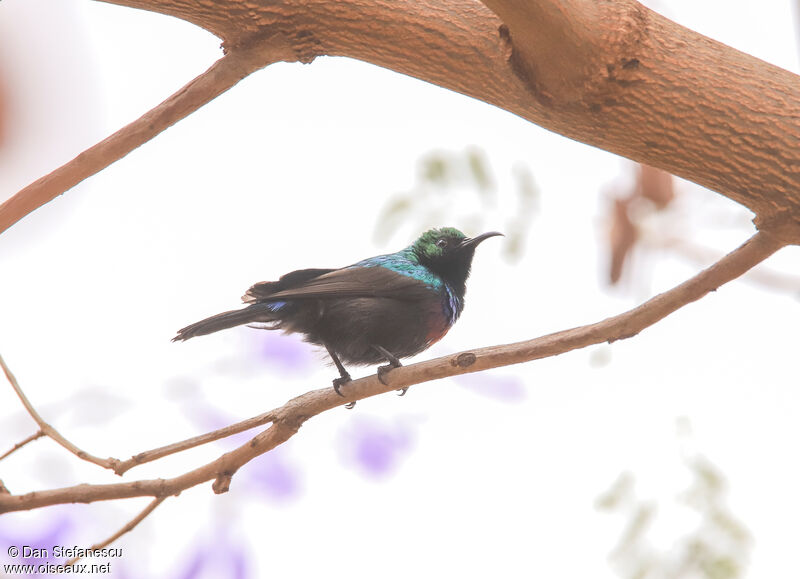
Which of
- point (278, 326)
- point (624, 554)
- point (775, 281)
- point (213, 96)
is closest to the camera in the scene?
point (213, 96)

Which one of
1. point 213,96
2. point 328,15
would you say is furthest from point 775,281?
point 213,96

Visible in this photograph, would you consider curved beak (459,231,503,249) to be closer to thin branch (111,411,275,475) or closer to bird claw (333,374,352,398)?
bird claw (333,374,352,398)

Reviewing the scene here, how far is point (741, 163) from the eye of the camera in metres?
2.18

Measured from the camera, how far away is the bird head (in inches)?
161

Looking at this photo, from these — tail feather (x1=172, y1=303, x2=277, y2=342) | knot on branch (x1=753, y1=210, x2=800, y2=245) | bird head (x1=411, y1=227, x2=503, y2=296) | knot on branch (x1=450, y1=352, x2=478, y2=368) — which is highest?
bird head (x1=411, y1=227, x2=503, y2=296)

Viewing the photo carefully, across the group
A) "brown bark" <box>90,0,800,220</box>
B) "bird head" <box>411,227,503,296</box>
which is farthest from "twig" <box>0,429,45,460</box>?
"bird head" <box>411,227,503,296</box>

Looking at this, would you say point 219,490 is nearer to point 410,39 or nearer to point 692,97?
point 410,39

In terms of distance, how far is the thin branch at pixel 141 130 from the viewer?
2232 mm

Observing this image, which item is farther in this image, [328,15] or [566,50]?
[328,15]

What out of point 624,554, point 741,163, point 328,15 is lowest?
point 624,554

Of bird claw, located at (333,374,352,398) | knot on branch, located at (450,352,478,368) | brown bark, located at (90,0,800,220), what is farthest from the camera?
bird claw, located at (333,374,352,398)

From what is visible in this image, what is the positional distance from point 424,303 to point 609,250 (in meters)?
0.92

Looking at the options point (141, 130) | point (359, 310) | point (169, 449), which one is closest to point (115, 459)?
point (169, 449)

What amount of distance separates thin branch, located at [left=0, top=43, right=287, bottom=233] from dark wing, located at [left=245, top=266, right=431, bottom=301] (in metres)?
1.23
